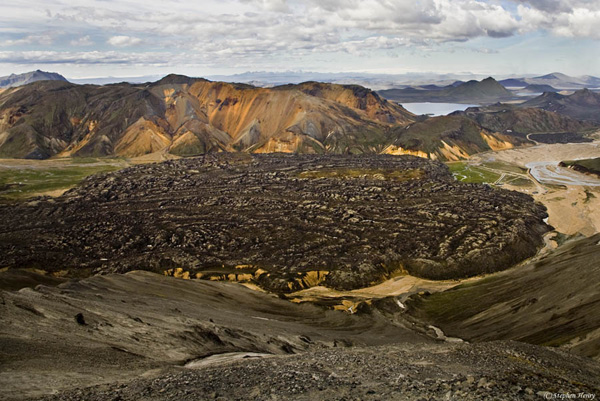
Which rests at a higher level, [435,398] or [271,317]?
[435,398]

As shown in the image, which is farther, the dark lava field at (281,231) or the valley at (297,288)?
the dark lava field at (281,231)

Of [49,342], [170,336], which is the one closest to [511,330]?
[170,336]

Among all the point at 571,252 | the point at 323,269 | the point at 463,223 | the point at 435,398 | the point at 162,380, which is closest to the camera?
the point at 435,398

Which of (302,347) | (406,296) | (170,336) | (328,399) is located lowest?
(406,296)

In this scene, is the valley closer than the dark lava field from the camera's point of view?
Yes

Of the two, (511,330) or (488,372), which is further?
(511,330)

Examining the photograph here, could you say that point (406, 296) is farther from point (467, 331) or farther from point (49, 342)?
point (49, 342)

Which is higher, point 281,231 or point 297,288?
point 281,231

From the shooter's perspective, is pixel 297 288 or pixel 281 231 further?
pixel 281 231
